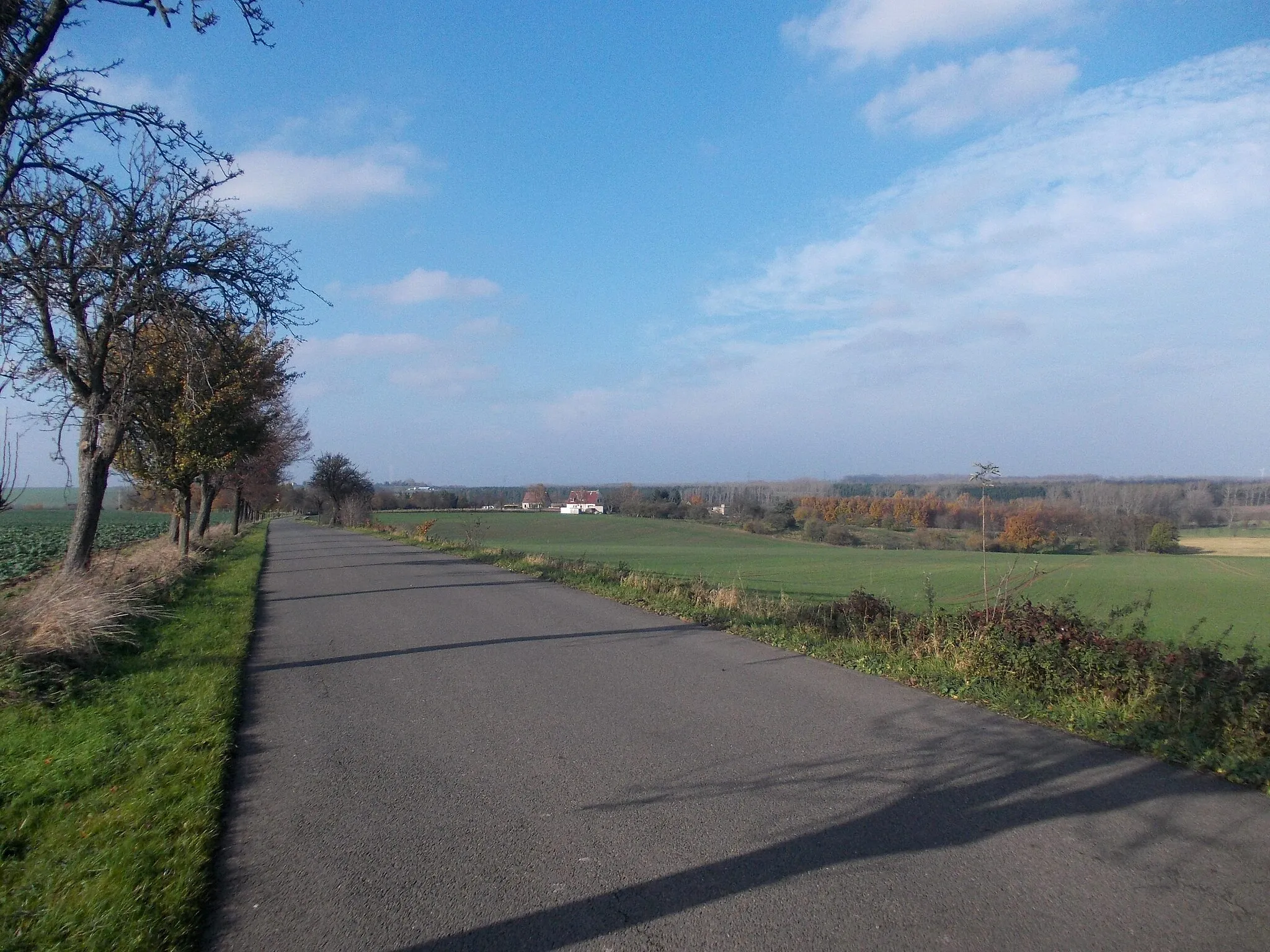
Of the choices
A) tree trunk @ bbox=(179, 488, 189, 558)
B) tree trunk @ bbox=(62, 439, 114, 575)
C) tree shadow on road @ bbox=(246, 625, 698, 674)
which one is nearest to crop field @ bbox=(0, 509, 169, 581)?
tree trunk @ bbox=(62, 439, 114, 575)

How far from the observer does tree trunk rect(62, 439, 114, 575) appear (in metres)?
11.4

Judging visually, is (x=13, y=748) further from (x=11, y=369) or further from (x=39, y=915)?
(x=11, y=369)

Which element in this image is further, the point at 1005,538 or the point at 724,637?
the point at 1005,538

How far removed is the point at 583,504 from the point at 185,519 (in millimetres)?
97412

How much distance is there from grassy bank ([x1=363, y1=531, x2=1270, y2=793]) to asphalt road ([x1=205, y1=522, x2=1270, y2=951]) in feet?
1.35

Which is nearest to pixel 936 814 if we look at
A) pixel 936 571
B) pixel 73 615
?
pixel 73 615

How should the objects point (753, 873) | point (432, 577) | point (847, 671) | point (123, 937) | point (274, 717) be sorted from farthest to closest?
point (432, 577), point (847, 671), point (274, 717), point (753, 873), point (123, 937)

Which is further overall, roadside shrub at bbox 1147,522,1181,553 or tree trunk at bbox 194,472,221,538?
roadside shrub at bbox 1147,522,1181,553

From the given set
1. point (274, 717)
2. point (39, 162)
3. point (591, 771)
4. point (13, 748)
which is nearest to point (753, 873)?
point (591, 771)

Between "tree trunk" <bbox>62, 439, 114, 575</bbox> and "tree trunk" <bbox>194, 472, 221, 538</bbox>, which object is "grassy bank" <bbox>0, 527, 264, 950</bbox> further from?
"tree trunk" <bbox>194, 472, 221, 538</bbox>

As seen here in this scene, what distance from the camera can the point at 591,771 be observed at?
512cm

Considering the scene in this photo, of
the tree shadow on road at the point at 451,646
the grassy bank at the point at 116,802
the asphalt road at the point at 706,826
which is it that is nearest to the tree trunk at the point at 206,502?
the tree shadow on road at the point at 451,646

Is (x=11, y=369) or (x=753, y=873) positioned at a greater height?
(x=11, y=369)

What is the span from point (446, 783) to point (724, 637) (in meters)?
5.57
